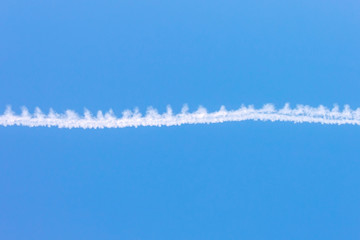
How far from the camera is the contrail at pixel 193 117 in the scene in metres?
1.32

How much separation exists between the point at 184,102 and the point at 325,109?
0.58 metres

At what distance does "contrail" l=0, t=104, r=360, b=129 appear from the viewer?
4.32ft

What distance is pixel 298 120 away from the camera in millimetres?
1325

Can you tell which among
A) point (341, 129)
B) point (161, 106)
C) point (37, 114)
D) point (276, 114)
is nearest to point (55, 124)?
point (37, 114)

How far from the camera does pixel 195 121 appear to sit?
4.33 feet

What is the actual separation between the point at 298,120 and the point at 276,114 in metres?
0.09

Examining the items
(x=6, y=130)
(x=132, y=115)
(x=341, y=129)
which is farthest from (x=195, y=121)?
(x=6, y=130)

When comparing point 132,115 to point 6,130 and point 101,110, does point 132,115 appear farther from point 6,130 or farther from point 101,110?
point 6,130

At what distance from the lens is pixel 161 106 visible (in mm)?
1315

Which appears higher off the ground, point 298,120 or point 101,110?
point 101,110

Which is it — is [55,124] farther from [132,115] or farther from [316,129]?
[316,129]

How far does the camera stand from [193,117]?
1.32m

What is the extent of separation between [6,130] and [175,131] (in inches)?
27.2

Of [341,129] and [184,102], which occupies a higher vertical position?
[184,102]
